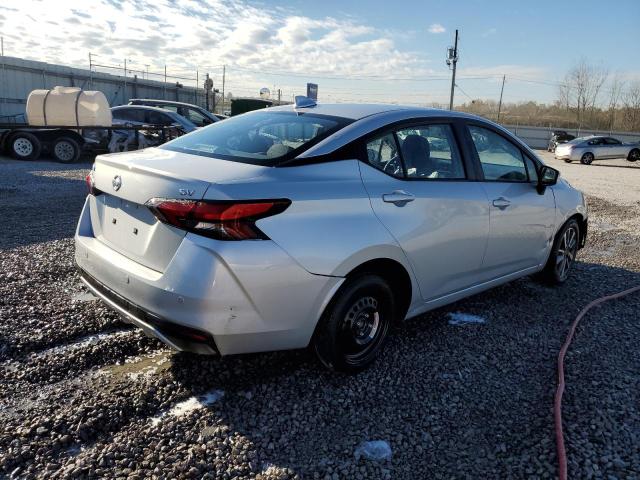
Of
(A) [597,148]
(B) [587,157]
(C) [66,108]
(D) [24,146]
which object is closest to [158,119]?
(C) [66,108]

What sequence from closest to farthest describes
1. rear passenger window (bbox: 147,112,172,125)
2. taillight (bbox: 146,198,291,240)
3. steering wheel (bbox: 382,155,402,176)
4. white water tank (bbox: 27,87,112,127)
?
1. taillight (bbox: 146,198,291,240)
2. steering wheel (bbox: 382,155,402,176)
3. white water tank (bbox: 27,87,112,127)
4. rear passenger window (bbox: 147,112,172,125)

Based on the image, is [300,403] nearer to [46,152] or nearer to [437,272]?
[437,272]

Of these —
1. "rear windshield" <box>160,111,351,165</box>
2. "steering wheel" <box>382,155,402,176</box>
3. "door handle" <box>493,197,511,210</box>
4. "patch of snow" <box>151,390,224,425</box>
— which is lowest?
"patch of snow" <box>151,390,224,425</box>

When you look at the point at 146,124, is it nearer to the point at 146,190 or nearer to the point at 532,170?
the point at 532,170

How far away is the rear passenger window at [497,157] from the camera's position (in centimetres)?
401

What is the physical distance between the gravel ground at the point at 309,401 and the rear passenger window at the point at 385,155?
128cm

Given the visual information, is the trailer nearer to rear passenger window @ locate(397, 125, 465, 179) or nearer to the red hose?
rear passenger window @ locate(397, 125, 465, 179)

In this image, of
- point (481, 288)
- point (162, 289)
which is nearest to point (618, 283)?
point (481, 288)

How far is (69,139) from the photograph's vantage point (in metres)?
14.2

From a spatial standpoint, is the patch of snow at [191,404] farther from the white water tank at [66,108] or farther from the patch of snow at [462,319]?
the white water tank at [66,108]

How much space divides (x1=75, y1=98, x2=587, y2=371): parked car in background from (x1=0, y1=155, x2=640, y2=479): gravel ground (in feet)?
1.16

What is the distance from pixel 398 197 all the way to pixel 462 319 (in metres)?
1.58

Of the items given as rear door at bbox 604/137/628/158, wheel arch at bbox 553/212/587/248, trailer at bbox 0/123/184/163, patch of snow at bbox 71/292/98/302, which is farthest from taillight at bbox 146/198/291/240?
rear door at bbox 604/137/628/158

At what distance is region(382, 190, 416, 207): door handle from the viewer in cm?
308
